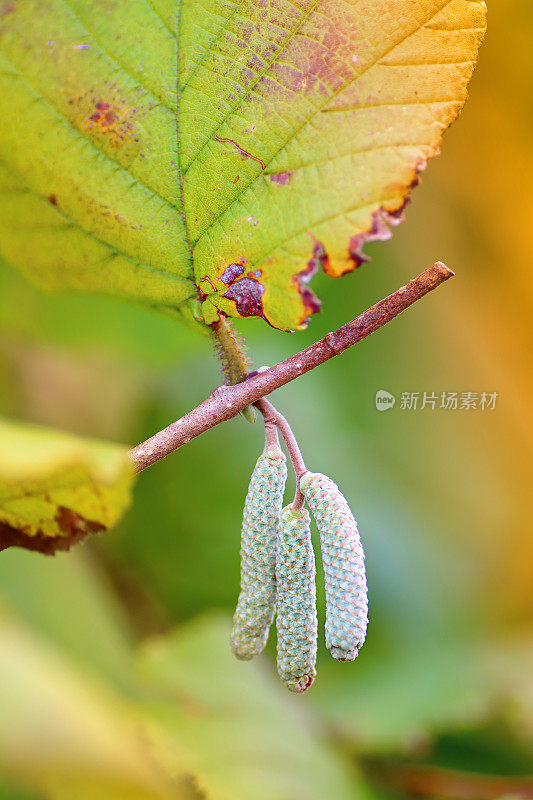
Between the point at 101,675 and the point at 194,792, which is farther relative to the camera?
the point at 101,675

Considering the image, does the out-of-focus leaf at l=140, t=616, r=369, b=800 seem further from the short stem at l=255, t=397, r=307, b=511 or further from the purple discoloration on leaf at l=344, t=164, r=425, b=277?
the purple discoloration on leaf at l=344, t=164, r=425, b=277

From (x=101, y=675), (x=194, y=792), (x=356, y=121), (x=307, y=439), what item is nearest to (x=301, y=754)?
(x=194, y=792)

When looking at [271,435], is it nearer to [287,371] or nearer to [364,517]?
[287,371]

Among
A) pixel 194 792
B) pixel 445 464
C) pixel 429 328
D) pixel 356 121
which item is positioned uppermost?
pixel 429 328

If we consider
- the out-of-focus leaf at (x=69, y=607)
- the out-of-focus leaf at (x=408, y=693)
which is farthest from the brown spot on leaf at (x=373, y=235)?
the out-of-focus leaf at (x=408, y=693)

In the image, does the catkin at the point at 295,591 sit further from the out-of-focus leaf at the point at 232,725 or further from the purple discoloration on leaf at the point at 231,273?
the out-of-focus leaf at the point at 232,725

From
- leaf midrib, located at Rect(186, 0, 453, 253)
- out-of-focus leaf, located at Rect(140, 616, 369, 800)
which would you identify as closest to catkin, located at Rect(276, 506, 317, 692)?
leaf midrib, located at Rect(186, 0, 453, 253)

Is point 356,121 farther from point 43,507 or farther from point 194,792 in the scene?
point 194,792
